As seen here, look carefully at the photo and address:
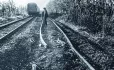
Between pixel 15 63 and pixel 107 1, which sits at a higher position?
pixel 107 1

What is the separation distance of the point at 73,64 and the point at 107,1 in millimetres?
8160

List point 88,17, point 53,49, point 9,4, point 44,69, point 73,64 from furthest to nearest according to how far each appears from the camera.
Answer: point 9,4
point 88,17
point 53,49
point 73,64
point 44,69

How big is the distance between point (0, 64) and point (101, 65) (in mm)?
3565

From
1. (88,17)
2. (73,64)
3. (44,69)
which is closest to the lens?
(44,69)

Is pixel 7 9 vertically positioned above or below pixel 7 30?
above

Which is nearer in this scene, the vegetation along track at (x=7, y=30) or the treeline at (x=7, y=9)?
the vegetation along track at (x=7, y=30)

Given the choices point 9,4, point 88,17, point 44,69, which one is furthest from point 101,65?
point 9,4

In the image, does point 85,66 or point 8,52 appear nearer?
point 85,66

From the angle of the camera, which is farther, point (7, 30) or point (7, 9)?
point (7, 9)

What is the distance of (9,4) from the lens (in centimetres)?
4831

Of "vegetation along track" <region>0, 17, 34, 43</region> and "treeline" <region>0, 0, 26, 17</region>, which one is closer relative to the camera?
"vegetation along track" <region>0, 17, 34, 43</region>

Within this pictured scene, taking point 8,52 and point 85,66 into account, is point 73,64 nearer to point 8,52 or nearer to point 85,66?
point 85,66

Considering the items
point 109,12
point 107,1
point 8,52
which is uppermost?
point 107,1

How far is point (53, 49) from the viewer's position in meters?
8.48
